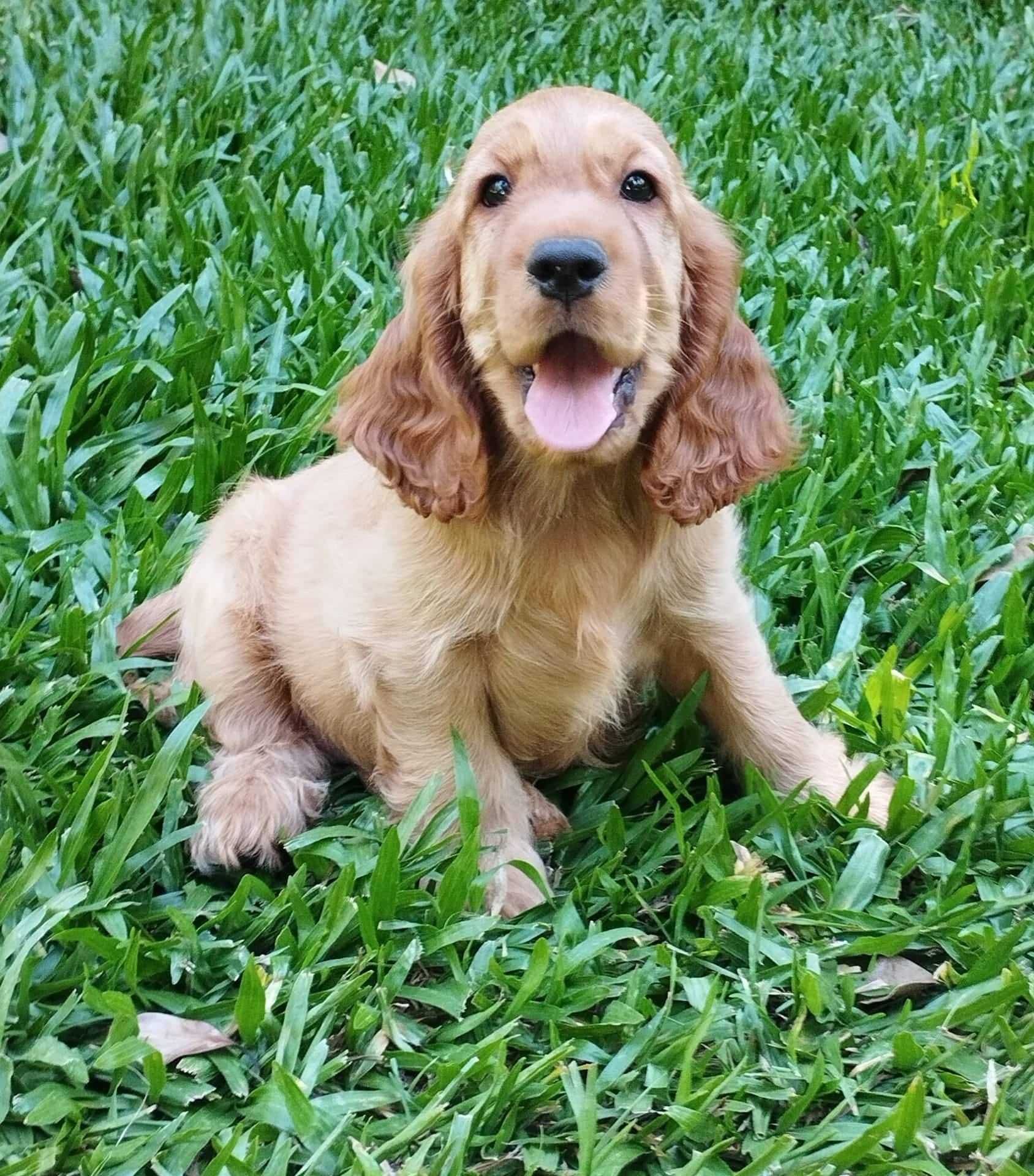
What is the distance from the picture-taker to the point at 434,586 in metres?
2.30

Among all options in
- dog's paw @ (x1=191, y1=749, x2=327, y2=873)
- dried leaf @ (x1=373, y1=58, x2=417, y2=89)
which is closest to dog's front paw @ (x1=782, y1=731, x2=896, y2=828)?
dog's paw @ (x1=191, y1=749, x2=327, y2=873)

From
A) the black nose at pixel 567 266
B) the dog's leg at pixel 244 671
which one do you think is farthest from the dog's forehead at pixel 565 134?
the dog's leg at pixel 244 671

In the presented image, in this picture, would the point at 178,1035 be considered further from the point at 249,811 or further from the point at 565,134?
the point at 565,134

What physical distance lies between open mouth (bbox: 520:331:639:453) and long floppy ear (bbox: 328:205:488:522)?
0.62ft

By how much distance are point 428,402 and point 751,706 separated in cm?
93

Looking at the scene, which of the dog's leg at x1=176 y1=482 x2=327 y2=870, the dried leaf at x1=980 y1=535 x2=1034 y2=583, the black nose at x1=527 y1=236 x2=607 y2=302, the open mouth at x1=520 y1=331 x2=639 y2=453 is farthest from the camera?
the dried leaf at x1=980 y1=535 x2=1034 y2=583

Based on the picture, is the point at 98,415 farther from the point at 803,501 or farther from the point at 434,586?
the point at 803,501

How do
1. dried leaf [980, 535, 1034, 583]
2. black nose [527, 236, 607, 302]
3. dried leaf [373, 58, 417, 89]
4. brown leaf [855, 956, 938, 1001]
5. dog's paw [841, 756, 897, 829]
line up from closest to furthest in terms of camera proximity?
black nose [527, 236, 607, 302] → brown leaf [855, 956, 938, 1001] → dog's paw [841, 756, 897, 829] → dried leaf [980, 535, 1034, 583] → dried leaf [373, 58, 417, 89]

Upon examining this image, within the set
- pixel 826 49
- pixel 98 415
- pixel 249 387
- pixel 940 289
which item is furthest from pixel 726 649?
pixel 826 49

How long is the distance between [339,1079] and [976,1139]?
1.01m

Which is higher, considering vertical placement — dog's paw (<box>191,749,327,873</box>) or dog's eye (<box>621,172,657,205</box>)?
dog's eye (<box>621,172,657,205</box>)

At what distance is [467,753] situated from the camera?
2.38 meters

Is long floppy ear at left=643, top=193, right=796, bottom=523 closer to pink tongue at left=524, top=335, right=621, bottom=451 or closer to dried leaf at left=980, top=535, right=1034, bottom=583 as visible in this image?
pink tongue at left=524, top=335, right=621, bottom=451

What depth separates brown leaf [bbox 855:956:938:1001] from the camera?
212 cm
